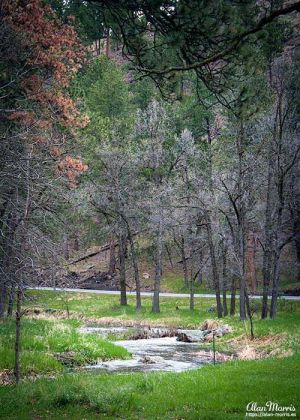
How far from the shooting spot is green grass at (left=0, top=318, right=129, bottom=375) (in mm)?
13734

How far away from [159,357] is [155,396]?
8082mm

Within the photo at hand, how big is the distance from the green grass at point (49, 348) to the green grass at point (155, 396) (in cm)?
264

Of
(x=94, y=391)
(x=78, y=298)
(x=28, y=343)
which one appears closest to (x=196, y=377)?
(x=94, y=391)

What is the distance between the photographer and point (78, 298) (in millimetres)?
40406

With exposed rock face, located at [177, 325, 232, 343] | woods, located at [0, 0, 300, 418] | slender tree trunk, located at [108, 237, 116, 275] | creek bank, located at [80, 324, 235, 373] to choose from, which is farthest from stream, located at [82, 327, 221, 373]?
slender tree trunk, located at [108, 237, 116, 275]

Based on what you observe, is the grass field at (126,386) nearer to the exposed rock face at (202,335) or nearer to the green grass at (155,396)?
the green grass at (155,396)

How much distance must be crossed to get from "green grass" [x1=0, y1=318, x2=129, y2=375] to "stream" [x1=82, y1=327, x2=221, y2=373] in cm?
60

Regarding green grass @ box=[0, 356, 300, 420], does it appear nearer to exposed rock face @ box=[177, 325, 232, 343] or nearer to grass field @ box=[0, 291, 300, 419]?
grass field @ box=[0, 291, 300, 419]

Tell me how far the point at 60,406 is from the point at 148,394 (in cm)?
174

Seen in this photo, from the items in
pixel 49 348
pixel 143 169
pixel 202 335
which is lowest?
pixel 202 335

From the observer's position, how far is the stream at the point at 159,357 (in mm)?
15320

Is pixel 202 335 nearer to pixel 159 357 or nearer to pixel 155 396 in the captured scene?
pixel 159 357

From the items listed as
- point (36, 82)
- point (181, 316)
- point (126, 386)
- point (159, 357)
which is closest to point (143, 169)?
point (181, 316)

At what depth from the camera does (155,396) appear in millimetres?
9609
